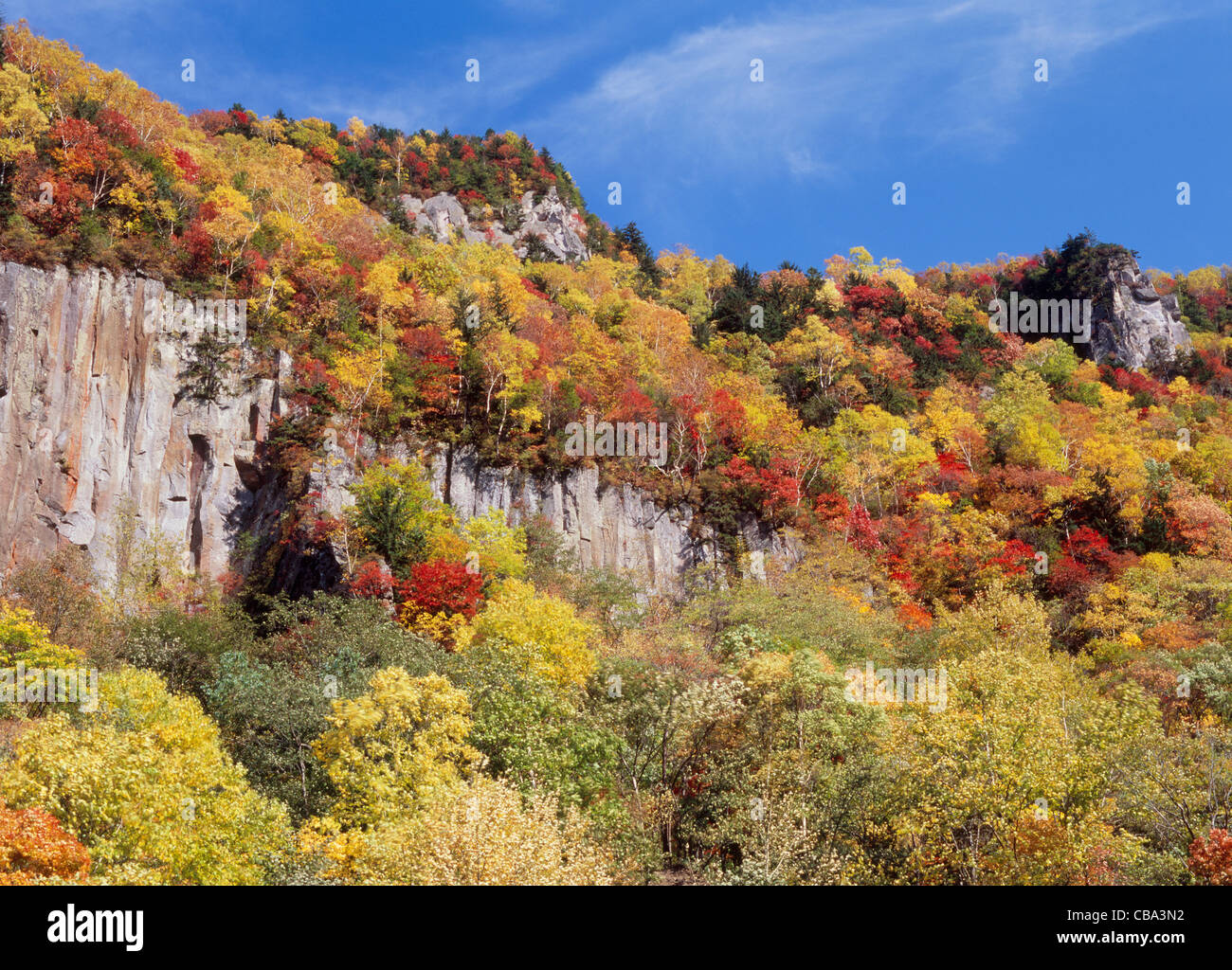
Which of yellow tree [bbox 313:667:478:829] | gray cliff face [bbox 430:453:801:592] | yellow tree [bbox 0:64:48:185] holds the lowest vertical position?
yellow tree [bbox 313:667:478:829]

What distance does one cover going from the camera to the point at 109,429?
3562 centimetres

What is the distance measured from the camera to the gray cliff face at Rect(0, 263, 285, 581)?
109 ft

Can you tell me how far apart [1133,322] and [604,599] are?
2305 inches

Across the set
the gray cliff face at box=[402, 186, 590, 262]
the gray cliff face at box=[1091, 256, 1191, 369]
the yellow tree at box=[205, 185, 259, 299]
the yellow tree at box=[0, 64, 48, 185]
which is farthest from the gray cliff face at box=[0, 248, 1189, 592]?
the gray cliff face at box=[1091, 256, 1191, 369]

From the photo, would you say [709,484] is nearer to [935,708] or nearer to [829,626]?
[829,626]

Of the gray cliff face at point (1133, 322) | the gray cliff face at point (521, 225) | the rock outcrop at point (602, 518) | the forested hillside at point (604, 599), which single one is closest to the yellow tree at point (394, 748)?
the forested hillside at point (604, 599)

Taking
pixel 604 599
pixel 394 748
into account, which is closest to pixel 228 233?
pixel 604 599

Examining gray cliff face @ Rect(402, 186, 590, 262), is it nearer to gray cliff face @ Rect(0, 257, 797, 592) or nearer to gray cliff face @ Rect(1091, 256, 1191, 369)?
gray cliff face @ Rect(0, 257, 797, 592)

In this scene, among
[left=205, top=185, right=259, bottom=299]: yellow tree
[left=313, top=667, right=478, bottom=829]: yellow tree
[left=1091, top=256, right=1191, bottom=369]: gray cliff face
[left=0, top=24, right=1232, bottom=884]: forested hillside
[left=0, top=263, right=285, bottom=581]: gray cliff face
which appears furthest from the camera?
[left=1091, top=256, right=1191, bottom=369]: gray cliff face

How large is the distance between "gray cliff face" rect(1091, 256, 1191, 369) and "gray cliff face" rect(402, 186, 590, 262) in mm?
43781

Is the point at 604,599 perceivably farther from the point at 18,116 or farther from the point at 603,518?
the point at 18,116

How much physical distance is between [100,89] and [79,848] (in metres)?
42.4

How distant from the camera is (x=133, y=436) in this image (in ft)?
118
